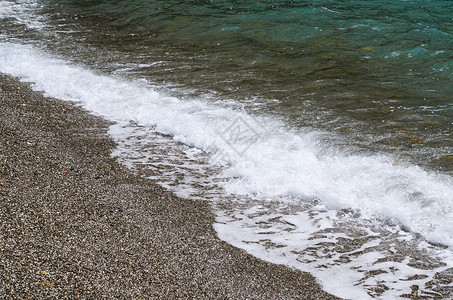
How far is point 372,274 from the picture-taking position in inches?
167

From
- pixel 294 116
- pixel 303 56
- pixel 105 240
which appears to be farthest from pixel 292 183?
pixel 303 56

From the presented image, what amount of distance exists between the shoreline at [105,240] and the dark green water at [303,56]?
10.1 ft

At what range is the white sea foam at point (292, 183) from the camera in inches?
178

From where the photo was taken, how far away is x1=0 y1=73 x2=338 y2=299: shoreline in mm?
3729

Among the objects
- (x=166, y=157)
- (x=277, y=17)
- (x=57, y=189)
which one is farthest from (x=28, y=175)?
(x=277, y=17)

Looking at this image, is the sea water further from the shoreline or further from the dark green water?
the shoreline

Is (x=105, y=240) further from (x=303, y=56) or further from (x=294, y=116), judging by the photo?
(x=303, y=56)

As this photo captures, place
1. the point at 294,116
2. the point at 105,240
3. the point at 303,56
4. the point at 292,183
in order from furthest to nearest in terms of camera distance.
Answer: the point at 303,56, the point at 294,116, the point at 292,183, the point at 105,240

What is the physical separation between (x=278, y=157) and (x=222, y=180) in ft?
3.22

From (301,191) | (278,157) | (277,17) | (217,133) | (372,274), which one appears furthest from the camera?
(277,17)

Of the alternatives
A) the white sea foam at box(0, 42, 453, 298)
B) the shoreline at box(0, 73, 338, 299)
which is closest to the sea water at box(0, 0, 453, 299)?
the white sea foam at box(0, 42, 453, 298)

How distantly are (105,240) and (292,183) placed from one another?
8.12 feet

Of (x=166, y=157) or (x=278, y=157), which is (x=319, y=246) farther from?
(x=166, y=157)

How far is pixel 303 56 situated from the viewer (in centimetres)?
1126
